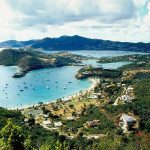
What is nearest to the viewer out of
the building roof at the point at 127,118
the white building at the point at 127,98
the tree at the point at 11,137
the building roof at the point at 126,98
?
the tree at the point at 11,137

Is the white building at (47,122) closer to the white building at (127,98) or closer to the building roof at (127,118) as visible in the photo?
the building roof at (127,118)

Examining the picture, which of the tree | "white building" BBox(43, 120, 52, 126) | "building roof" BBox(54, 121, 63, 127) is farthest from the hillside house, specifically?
the tree

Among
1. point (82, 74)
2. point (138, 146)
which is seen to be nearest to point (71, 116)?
point (138, 146)

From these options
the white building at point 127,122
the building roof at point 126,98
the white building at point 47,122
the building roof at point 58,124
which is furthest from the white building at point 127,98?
the white building at point 47,122

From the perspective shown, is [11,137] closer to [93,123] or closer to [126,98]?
[93,123]

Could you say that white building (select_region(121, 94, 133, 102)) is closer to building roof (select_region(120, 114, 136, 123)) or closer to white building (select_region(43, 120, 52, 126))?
building roof (select_region(120, 114, 136, 123))

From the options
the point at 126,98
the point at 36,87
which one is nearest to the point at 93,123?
the point at 126,98
